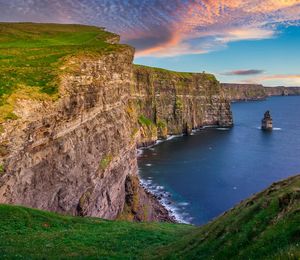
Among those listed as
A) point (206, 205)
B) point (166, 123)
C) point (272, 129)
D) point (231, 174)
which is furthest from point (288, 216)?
point (272, 129)

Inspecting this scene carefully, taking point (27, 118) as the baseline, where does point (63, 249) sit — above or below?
below

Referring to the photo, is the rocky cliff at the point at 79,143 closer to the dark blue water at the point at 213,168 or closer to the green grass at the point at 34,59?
the green grass at the point at 34,59

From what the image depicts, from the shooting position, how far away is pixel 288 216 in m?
14.9

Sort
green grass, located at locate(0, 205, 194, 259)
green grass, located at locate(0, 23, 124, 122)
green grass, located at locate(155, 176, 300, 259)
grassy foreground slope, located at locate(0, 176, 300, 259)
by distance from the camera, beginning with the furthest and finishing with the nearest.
→ green grass, located at locate(0, 23, 124, 122)
green grass, located at locate(0, 205, 194, 259)
grassy foreground slope, located at locate(0, 176, 300, 259)
green grass, located at locate(155, 176, 300, 259)

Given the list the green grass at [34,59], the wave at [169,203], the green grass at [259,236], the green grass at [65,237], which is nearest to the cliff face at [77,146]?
the green grass at [34,59]

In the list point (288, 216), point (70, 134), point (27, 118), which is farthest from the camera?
point (70, 134)

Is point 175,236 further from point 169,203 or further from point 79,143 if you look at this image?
point 169,203

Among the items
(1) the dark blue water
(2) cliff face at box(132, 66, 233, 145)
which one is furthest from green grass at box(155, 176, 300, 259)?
(2) cliff face at box(132, 66, 233, 145)

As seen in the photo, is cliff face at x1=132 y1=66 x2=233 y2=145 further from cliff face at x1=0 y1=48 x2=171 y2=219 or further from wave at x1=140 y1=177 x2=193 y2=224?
cliff face at x1=0 y1=48 x2=171 y2=219

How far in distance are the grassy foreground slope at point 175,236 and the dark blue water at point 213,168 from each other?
45714 mm

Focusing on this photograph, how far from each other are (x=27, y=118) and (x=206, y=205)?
54275mm

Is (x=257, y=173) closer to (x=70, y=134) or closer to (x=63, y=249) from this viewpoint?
(x=70, y=134)

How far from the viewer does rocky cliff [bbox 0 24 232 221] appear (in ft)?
124

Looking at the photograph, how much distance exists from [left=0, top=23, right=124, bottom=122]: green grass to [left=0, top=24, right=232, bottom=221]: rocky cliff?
0.39 metres
